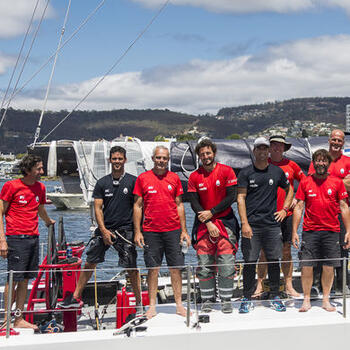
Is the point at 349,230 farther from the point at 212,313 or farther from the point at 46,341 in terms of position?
the point at 46,341

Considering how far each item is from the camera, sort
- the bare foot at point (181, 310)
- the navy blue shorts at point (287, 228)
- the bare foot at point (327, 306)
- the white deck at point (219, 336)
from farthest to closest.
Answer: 1. the navy blue shorts at point (287, 228)
2. the bare foot at point (327, 306)
3. the bare foot at point (181, 310)
4. the white deck at point (219, 336)

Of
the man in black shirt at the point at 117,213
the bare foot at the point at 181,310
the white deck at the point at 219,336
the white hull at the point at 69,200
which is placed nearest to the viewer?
the white deck at the point at 219,336

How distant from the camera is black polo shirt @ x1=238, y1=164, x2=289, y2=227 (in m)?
5.00

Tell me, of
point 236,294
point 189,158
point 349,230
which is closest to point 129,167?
point 189,158

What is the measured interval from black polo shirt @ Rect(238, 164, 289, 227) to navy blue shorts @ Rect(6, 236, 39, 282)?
2.07 metres

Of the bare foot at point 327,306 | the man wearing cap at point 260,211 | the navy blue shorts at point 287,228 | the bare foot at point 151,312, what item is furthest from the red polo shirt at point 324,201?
the bare foot at point 151,312

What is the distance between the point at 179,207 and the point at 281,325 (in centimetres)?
139

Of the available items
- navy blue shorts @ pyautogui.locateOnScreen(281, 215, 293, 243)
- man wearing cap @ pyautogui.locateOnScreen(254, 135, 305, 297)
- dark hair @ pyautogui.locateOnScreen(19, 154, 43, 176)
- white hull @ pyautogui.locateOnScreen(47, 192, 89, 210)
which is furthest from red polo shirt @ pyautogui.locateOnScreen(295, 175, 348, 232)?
white hull @ pyautogui.locateOnScreen(47, 192, 89, 210)

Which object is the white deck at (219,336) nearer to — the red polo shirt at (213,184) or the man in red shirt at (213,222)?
the man in red shirt at (213,222)

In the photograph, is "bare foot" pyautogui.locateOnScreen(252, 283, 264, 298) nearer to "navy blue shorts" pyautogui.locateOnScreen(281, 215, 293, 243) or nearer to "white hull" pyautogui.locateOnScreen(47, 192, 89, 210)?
"navy blue shorts" pyautogui.locateOnScreen(281, 215, 293, 243)

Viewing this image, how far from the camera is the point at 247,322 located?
4.58 meters

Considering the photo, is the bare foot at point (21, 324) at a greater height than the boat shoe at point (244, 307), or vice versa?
the boat shoe at point (244, 307)

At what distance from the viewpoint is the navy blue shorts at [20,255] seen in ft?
15.7

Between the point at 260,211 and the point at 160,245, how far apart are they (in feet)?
3.35
